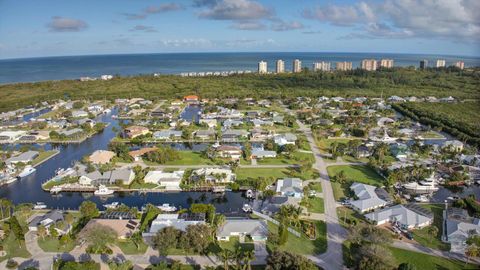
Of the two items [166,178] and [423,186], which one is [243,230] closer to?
[166,178]

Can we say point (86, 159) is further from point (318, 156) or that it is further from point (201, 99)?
point (201, 99)

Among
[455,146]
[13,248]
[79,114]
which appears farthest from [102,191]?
[455,146]

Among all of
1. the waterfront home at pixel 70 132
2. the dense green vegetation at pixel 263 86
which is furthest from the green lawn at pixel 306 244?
the dense green vegetation at pixel 263 86

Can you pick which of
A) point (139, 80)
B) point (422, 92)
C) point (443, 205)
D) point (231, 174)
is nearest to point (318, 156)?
point (231, 174)

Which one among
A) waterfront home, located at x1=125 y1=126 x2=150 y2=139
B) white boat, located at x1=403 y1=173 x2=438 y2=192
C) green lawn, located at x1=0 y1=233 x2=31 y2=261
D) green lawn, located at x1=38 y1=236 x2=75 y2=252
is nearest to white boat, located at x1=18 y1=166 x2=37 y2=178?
waterfront home, located at x1=125 y1=126 x2=150 y2=139

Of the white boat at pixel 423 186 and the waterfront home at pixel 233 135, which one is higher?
the waterfront home at pixel 233 135

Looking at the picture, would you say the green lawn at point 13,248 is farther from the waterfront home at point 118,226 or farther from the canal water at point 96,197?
the canal water at point 96,197
